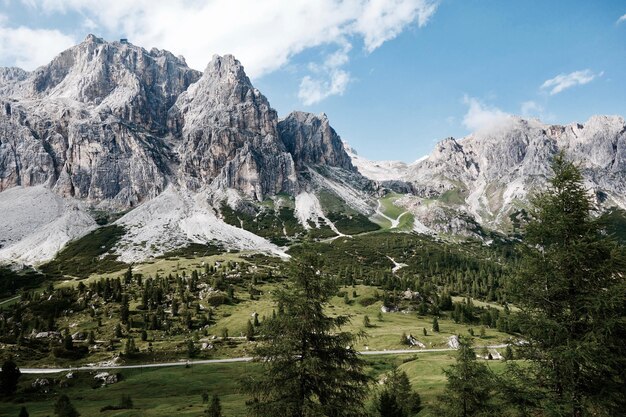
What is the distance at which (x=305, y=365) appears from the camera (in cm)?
1920

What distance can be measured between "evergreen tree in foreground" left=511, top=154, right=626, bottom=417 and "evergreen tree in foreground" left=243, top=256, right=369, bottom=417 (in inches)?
340

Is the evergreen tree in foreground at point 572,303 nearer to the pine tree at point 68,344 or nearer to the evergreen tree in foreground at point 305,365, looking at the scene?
the evergreen tree in foreground at point 305,365

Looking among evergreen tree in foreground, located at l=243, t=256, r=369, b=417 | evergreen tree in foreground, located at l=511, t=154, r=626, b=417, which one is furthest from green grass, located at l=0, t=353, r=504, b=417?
evergreen tree in foreground, located at l=511, t=154, r=626, b=417

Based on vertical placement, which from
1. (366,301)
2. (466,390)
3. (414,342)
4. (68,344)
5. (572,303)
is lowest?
(414,342)

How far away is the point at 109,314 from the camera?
130 meters

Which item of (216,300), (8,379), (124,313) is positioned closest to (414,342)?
(216,300)

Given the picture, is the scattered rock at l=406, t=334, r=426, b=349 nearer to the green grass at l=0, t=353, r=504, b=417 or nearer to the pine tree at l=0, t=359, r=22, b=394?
the green grass at l=0, t=353, r=504, b=417

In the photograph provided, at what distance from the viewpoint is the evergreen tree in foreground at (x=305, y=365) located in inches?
756

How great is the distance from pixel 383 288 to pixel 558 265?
154759mm

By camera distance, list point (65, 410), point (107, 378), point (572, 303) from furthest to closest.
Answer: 1. point (107, 378)
2. point (65, 410)
3. point (572, 303)

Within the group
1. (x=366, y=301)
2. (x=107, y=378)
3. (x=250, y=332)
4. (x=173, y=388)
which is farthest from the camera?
(x=366, y=301)

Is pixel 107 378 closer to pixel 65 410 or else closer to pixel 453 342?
pixel 65 410

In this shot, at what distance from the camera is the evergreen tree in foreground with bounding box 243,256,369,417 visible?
19.2 m

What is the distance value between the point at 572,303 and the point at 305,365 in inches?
497
